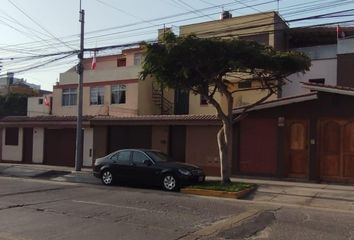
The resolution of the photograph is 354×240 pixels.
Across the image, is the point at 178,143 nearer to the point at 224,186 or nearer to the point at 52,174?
the point at 52,174

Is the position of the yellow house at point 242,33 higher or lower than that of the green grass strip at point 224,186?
higher

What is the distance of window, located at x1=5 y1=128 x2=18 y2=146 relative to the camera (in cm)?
3422

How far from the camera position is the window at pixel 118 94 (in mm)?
39500

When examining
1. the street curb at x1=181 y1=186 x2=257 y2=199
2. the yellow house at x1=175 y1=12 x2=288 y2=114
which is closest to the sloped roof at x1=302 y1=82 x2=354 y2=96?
the street curb at x1=181 y1=186 x2=257 y2=199

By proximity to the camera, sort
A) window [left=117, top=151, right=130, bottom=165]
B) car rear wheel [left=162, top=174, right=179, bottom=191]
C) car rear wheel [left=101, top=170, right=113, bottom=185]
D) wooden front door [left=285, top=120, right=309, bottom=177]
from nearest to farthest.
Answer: car rear wheel [left=162, top=174, right=179, bottom=191], window [left=117, top=151, right=130, bottom=165], car rear wheel [left=101, top=170, right=113, bottom=185], wooden front door [left=285, top=120, right=309, bottom=177]

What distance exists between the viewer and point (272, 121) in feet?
73.0

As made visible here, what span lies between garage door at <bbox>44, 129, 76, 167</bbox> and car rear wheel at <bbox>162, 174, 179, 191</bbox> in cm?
1356

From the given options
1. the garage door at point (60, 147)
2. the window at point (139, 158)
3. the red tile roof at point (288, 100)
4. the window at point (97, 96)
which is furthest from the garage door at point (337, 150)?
the window at point (97, 96)

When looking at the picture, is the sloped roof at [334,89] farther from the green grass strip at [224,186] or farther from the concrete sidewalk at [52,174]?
the concrete sidewalk at [52,174]

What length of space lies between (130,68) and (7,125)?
9.88 meters

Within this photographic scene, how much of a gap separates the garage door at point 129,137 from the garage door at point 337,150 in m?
9.66

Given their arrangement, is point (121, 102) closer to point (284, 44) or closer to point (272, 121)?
point (284, 44)

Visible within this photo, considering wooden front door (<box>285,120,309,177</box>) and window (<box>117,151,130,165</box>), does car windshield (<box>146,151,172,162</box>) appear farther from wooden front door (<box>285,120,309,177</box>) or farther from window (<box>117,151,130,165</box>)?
wooden front door (<box>285,120,309,177</box>)

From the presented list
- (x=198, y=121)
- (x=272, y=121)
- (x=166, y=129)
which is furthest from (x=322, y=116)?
(x=166, y=129)
